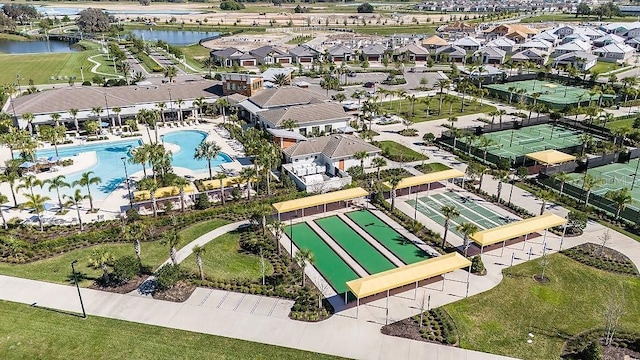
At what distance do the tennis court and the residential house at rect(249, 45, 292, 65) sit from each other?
A: 73823 mm

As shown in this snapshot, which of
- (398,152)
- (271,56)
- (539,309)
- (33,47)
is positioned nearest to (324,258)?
(539,309)

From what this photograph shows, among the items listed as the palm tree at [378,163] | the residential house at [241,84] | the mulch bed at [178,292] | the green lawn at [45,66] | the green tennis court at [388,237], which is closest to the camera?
the mulch bed at [178,292]

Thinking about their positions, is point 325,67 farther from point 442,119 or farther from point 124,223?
point 124,223

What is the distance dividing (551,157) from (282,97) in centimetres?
4245

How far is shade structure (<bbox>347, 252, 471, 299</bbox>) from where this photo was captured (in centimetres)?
3553

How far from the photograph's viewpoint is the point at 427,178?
181ft

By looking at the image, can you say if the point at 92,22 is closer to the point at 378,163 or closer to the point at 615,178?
the point at 378,163

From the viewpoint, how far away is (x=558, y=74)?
11719cm

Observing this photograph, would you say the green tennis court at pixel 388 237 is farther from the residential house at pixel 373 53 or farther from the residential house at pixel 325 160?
the residential house at pixel 373 53

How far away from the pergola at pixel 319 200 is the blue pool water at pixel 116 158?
1781cm

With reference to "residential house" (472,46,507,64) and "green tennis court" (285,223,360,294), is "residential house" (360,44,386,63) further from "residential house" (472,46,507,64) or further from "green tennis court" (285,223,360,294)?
"green tennis court" (285,223,360,294)

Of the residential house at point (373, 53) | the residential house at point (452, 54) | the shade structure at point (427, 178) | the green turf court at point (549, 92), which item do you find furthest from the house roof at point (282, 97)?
the residential house at point (452, 54)

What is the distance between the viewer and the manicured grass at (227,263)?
1576 inches

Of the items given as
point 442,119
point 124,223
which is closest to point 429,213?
point 124,223
